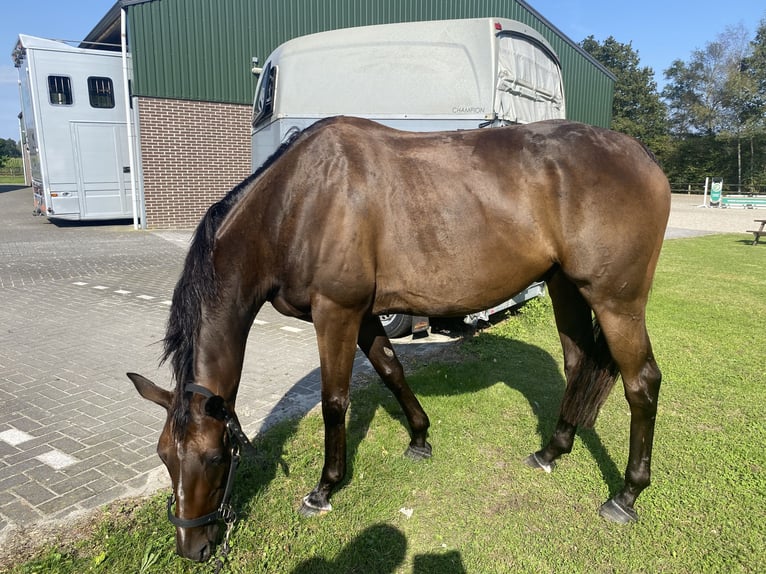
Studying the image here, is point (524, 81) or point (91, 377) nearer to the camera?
point (91, 377)

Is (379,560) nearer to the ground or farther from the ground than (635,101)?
nearer to the ground

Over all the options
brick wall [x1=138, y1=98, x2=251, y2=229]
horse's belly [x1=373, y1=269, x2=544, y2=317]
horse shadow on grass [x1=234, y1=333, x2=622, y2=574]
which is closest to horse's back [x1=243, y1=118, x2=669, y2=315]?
horse's belly [x1=373, y1=269, x2=544, y2=317]

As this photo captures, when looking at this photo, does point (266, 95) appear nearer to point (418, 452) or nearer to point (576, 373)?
point (418, 452)

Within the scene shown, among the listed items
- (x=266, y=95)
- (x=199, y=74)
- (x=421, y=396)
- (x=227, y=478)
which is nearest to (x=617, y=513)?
(x=421, y=396)

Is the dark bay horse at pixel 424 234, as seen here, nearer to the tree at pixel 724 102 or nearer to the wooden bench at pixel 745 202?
the wooden bench at pixel 745 202

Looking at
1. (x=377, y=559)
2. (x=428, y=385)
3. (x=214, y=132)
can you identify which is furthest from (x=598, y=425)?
(x=214, y=132)

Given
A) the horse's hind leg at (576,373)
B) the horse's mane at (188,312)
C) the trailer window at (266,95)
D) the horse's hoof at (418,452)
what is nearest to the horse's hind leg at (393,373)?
the horse's hoof at (418,452)

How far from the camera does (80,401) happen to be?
160 inches

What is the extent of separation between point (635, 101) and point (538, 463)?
194 ft

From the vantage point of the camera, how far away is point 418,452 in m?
3.32

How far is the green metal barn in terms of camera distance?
1304cm

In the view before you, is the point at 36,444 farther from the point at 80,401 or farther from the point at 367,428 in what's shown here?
the point at 367,428

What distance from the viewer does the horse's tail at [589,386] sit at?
9.99 ft

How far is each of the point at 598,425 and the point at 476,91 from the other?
12.2 ft
